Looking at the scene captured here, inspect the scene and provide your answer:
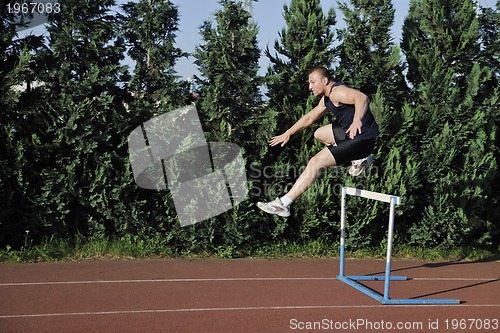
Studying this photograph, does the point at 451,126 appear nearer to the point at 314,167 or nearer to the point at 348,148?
the point at 348,148

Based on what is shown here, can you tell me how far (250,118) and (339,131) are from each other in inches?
109

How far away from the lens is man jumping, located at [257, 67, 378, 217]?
5873 millimetres

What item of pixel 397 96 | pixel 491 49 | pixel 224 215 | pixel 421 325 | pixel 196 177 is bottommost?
pixel 421 325

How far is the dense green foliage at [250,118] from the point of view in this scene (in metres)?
8.15

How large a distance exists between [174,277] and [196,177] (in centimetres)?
184

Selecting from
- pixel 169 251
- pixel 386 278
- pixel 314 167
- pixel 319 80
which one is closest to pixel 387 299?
pixel 386 278

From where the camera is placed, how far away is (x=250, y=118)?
28.5 feet

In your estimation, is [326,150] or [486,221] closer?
[326,150]

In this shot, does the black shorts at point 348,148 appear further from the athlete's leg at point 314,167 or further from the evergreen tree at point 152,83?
the evergreen tree at point 152,83

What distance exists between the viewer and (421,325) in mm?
5504

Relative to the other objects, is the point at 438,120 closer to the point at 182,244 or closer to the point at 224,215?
the point at 224,215

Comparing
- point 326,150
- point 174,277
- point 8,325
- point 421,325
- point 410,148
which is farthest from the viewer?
point 410,148

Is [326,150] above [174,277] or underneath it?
above

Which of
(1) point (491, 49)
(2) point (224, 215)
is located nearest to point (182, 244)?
(2) point (224, 215)
